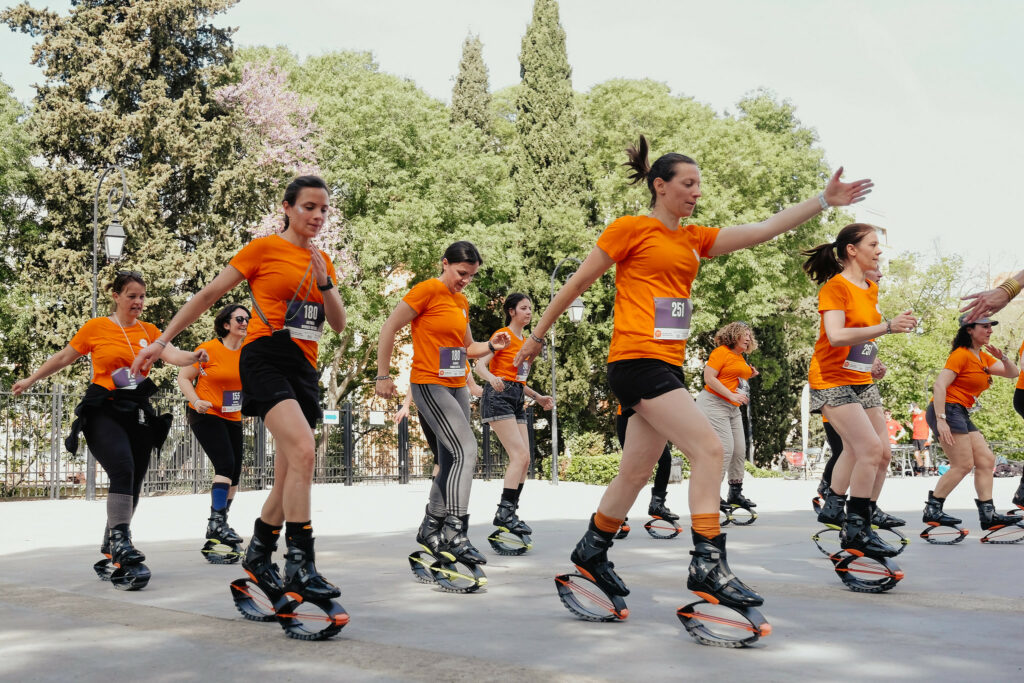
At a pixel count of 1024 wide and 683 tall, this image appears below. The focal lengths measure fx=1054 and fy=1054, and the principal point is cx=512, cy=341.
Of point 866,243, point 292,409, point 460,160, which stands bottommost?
point 292,409

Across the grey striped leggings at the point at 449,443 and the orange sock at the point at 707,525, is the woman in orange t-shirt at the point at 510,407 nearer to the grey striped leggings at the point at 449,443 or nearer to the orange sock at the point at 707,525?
the grey striped leggings at the point at 449,443

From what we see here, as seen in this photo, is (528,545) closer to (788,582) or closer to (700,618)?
(788,582)

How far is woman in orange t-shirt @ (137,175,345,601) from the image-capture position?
4.79 metres

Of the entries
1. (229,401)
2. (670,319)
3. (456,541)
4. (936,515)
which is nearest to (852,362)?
(670,319)

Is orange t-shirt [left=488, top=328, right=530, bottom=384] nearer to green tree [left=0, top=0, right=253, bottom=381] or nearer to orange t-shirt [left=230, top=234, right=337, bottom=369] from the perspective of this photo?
orange t-shirt [left=230, top=234, right=337, bottom=369]

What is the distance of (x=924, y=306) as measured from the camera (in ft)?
147

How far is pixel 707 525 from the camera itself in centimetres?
447

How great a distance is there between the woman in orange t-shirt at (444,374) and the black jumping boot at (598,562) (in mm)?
1653

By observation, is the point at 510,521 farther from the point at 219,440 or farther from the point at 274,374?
the point at 274,374

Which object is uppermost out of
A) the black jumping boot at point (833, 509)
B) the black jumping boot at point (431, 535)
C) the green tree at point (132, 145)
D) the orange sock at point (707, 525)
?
the green tree at point (132, 145)

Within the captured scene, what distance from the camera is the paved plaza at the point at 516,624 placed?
3879mm

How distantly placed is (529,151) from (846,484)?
102 feet

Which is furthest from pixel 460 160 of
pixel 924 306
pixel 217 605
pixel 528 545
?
pixel 217 605

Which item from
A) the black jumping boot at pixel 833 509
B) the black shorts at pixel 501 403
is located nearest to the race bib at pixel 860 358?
the black jumping boot at pixel 833 509
